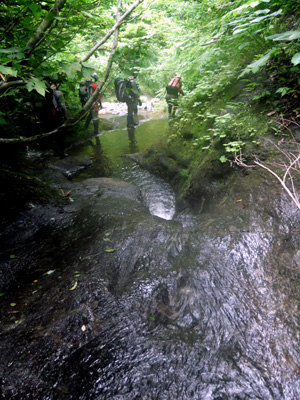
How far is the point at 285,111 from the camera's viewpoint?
11.0 feet

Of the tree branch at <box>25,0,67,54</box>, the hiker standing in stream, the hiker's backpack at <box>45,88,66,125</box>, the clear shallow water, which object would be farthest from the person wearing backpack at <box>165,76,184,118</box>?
the tree branch at <box>25,0,67,54</box>

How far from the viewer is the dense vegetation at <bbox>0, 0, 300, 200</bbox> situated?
2018 mm

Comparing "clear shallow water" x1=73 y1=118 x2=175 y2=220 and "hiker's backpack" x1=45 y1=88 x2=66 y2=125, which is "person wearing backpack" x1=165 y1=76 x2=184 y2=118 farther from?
"hiker's backpack" x1=45 y1=88 x2=66 y2=125

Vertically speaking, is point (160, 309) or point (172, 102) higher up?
point (172, 102)

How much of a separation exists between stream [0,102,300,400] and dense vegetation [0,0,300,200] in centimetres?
125

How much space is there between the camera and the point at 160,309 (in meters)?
Result: 2.19

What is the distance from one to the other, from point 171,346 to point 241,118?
3.65 metres

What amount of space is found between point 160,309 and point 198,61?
18.0 feet

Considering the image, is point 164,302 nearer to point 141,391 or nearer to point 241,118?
point 141,391

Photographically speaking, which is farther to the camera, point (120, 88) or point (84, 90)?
point (120, 88)

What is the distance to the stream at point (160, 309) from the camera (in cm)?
165

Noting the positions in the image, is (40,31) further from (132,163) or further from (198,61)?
(132,163)

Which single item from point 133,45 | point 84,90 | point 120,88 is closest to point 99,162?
point 84,90

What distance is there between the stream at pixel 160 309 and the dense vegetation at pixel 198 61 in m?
1.25
